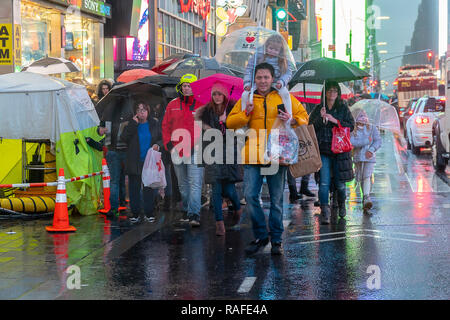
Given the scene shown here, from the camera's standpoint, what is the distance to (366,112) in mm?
11672

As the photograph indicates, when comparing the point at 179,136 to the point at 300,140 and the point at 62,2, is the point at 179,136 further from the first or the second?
the point at 62,2

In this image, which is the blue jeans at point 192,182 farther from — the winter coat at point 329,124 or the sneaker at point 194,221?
the winter coat at point 329,124

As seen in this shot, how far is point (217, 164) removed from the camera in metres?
9.17

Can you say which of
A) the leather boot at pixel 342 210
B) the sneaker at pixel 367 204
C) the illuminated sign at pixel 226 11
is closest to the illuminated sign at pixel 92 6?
the sneaker at pixel 367 204

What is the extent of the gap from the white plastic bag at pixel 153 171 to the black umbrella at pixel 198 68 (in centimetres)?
353

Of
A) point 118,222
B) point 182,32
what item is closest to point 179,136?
point 118,222

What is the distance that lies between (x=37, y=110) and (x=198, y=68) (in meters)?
3.82

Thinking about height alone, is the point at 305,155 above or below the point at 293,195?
above

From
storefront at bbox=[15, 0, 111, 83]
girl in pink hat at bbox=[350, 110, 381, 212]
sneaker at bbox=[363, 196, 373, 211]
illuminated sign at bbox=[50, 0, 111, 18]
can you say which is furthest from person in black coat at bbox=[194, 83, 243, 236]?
illuminated sign at bbox=[50, 0, 111, 18]

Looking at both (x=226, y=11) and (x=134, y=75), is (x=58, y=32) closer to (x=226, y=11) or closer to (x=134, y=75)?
(x=134, y=75)

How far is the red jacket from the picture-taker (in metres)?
10.1

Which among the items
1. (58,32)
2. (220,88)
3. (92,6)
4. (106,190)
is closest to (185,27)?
(92,6)

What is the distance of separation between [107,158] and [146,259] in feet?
12.4
